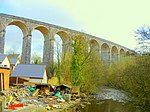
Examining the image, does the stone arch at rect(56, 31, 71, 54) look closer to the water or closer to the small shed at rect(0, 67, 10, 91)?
the water

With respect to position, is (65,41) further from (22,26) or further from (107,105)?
(107,105)

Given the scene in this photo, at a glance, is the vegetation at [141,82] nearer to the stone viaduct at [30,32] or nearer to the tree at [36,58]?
the stone viaduct at [30,32]

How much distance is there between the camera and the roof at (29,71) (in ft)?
90.7

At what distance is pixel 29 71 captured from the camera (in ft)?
92.5

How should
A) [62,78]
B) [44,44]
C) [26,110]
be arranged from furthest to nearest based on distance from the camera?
1. [44,44]
2. [62,78]
3. [26,110]

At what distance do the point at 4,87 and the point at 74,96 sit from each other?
222 inches

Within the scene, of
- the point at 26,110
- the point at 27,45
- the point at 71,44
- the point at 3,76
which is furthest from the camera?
the point at 27,45

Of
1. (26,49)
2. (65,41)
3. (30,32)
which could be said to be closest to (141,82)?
(26,49)

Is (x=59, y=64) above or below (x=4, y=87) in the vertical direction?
above

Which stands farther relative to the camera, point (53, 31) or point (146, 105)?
point (53, 31)

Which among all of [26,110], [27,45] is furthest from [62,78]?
[26,110]

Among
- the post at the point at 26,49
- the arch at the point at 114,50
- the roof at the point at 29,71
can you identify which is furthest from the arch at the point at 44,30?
the arch at the point at 114,50

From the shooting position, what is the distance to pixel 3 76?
59.6ft

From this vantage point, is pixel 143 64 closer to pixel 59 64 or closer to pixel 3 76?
pixel 3 76
